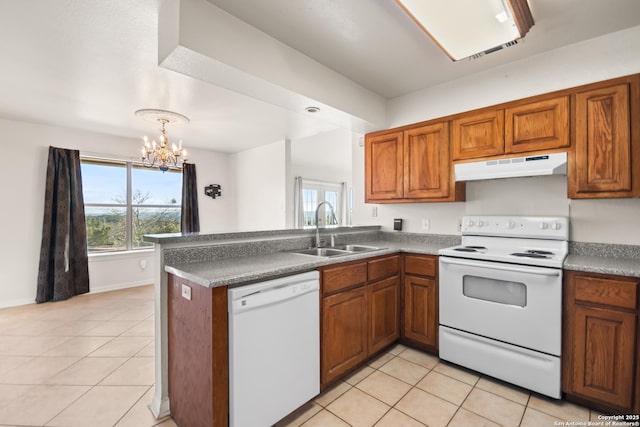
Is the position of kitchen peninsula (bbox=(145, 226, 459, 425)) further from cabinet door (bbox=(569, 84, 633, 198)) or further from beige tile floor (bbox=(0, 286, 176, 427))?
cabinet door (bbox=(569, 84, 633, 198))

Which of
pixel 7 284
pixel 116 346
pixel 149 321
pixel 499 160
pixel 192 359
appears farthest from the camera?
pixel 7 284

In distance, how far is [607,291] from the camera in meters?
1.74

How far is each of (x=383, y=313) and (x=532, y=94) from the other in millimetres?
2136

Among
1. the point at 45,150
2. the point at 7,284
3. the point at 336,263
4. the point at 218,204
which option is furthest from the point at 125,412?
the point at 218,204

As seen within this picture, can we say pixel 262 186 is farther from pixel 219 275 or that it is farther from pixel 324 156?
pixel 219 275

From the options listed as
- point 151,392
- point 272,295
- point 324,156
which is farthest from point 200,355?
point 324,156

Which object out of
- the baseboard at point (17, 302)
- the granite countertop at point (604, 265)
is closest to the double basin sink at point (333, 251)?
the granite countertop at point (604, 265)

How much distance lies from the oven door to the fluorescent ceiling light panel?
1491 mm

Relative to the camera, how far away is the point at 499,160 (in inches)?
91.7

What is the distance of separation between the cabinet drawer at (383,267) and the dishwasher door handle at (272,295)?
65 centimetres

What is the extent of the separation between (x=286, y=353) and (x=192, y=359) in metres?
0.49

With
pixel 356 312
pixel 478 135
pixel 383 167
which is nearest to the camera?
pixel 356 312

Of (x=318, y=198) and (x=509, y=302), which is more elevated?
(x=318, y=198)

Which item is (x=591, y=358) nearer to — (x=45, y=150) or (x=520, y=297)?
(x=520, y=297)
